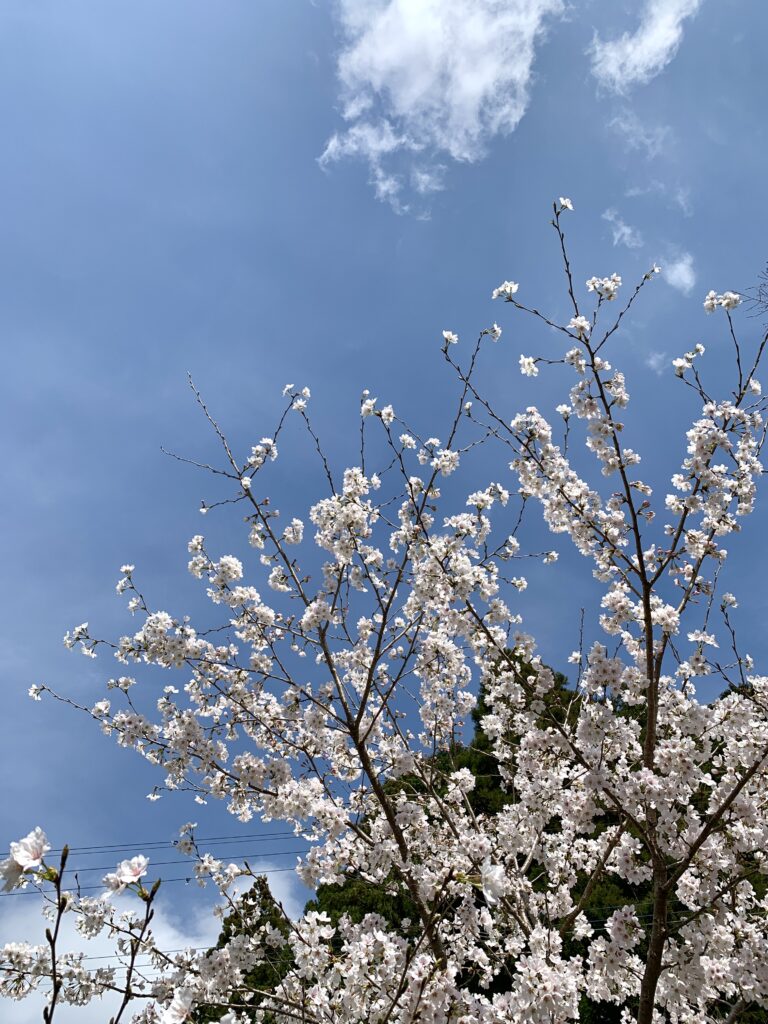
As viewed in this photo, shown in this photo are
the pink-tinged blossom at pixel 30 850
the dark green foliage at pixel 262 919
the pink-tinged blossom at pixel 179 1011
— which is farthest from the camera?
the dark green foliage at pixel 262 919

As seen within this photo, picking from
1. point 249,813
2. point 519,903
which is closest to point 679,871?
point 519,903

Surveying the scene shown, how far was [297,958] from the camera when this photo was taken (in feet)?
14.1

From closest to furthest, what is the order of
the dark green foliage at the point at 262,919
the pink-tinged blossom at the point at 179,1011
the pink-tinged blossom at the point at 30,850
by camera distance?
the pink-tinged blossom at the point at 30,850 → the pink-tinged blossom at the point at 179,1011 → the dark green foliage at the point at 262,919

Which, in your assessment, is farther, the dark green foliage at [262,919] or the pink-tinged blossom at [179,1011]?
the dark green foliage at [262,919]

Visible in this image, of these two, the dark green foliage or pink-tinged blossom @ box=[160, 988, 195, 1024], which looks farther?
the dark green foliage

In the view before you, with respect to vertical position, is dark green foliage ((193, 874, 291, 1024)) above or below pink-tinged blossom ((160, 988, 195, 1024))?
above

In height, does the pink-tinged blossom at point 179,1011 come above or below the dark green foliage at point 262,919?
below

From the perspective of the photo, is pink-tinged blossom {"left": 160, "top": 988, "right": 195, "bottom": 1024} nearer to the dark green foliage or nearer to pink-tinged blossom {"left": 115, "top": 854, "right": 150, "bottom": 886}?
pink-tinged blossom {"left": 115, "top": 854, "right": 150, "bottom": 886}

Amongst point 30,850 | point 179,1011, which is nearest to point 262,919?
point 179,1011

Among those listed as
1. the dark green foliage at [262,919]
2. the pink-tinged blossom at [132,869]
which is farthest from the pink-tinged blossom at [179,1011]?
the dark green foliage at [262,919]

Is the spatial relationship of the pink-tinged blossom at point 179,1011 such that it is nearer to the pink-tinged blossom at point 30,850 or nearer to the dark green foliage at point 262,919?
the pink-tinged blossom at point 30,850

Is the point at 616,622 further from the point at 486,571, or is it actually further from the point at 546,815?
the point at 546,815

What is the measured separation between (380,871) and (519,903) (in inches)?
57.9

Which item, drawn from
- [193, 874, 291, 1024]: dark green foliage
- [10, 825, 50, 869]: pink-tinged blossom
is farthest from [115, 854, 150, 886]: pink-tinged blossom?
[193, 874, 291, 1024]: dark green foliage
